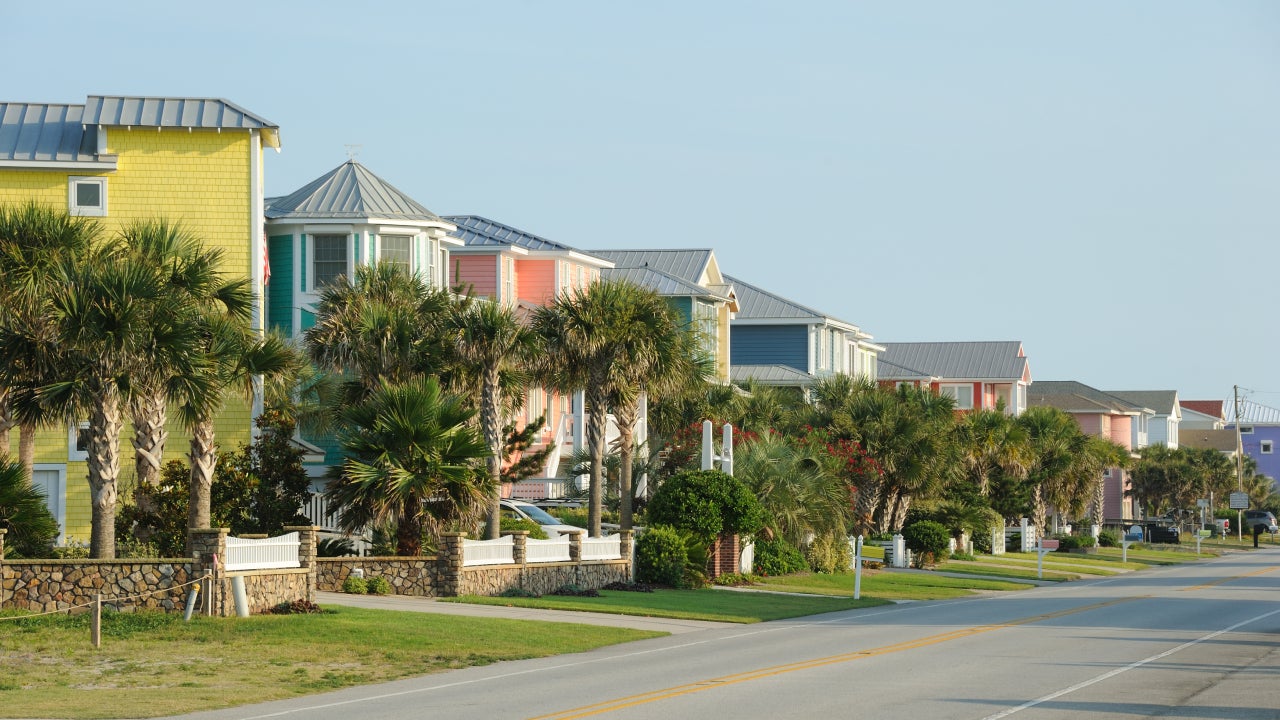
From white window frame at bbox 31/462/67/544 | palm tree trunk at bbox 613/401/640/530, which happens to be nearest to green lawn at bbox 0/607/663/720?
palm tree trunk at bbox 613/401/640/530

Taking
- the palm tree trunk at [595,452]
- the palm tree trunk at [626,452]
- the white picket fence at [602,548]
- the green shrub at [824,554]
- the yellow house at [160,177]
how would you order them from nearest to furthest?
the white picket fence at [602,548], the yellow house at [160,177], the palm tree trunk at [595,452], the palm tree trunk at [626,452], the green shrub at [824,554]

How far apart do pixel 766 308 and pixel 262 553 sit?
50760 mm

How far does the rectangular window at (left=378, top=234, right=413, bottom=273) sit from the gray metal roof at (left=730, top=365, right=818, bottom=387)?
28.7 meters

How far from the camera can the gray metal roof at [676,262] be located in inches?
2594

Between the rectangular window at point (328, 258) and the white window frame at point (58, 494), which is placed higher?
the rectangular window at point (328, 258)

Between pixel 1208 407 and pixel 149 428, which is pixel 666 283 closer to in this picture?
pixel 149 428

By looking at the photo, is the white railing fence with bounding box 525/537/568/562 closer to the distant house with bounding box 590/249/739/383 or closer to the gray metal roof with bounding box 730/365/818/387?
the distant house with bounding box 590/249/739/383

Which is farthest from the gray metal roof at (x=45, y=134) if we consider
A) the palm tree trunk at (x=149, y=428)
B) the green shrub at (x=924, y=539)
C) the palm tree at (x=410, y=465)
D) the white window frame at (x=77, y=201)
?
the green shrub at (x=924, y=539)

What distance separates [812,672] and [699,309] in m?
41.9

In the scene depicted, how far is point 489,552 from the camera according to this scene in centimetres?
3247

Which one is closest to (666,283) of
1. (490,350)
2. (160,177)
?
(490,350)

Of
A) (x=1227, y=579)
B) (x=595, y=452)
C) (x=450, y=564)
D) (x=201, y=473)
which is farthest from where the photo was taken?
(x=1227, y=579)

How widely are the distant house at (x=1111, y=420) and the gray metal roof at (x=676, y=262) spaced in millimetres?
51878

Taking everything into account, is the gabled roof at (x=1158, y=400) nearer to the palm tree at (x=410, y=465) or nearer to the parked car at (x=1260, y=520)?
the parked car at (x=1260, y=520)
